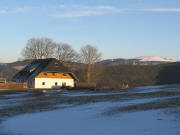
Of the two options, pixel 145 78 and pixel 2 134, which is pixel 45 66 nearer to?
pixel 145 78

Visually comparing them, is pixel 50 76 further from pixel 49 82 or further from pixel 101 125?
pixel 101 125

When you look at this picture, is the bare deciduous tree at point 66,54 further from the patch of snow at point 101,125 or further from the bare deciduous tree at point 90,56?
the patch of snow at point 101,125

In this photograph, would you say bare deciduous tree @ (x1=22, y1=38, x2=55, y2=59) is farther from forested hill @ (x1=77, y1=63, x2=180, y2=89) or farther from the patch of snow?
the patch of snow

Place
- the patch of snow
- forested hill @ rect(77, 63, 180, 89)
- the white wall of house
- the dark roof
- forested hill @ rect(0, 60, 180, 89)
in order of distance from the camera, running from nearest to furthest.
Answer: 1. the patch of snow
2. the white wall of house
3. the dark roof
4. forested hill @ rect(0, 60, 180, 89)
5. forested hill @ rect(77, 63, 180, 89)

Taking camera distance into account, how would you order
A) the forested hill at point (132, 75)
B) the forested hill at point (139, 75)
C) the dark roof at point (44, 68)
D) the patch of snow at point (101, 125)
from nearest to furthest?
the patch of snow at point (101, 125) → the dark roof at point (44, 68) → the forested hill at point (132, 75) → the forested hill at point (139, 75)

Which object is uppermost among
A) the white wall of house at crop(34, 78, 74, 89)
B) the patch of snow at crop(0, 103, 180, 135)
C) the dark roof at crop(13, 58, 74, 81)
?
the dark roof at crop(13, 58, 74, 81)

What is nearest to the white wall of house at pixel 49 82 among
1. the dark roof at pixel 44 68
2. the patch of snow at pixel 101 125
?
the dark roof at pixel 44 68

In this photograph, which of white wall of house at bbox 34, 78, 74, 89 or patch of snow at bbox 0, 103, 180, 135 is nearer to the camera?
patch of snow at bbox 0, 103, 180, 135

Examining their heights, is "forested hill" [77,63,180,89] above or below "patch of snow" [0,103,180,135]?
above

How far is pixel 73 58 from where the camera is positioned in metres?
86.3

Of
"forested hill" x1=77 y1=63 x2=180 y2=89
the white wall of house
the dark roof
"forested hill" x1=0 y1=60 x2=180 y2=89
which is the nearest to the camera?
the white wall of house

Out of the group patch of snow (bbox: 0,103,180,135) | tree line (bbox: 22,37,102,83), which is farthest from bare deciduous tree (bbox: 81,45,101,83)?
patch of snow (bbox: 0,103,180,135)

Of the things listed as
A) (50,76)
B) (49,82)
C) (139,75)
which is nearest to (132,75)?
(139,75)

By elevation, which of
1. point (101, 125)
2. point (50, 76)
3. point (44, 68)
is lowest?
point (101, 125)
